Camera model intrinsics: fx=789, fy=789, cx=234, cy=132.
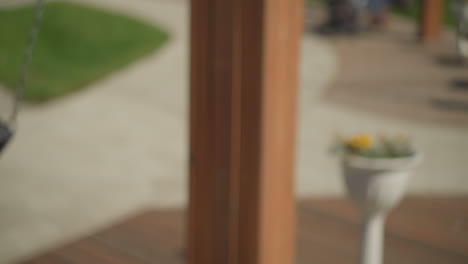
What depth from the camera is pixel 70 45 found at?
11.2 metres

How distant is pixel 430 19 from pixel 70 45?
16.5 feet

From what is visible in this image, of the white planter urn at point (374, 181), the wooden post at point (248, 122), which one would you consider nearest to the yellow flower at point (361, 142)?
the white planter urn at point (374, 181)

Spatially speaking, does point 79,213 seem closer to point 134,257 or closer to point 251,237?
point 134,257

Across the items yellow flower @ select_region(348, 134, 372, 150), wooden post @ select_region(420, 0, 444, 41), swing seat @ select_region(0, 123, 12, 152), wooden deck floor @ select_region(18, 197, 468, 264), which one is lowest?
wooden deck floor @ select_region(18, 197, 468, 264)

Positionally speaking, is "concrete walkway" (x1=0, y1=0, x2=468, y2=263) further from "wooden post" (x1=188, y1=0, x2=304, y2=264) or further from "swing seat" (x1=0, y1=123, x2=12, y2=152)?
"wooden post" (x1=188, y1=0, x2=304, y2=264)

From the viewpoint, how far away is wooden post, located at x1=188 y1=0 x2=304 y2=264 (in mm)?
2826

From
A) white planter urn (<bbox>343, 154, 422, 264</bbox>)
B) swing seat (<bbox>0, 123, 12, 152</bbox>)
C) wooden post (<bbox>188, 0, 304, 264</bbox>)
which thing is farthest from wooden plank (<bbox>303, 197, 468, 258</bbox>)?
swing seat (<bbox>0, 123, 12, 152</bbox>)

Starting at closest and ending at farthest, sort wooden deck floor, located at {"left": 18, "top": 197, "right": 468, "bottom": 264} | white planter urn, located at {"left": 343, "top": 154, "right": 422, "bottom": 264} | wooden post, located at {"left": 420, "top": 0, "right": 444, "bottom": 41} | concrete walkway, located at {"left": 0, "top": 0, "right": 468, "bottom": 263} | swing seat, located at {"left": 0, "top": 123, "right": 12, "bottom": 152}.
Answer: swing seat, located at {"left": 0, "top": 123, "right": 12, "bottom": 152} → white planter urn, located at {"left": 343, "top": 154, "right": 422, "bottom": 264} → wooden deck floor, located at {"left": 18, "top": 197, "right": 468, "bottom": 264} → concrete walkway, located at {"left": 0, "top": 0, "right": 468, "bottom": 263} → wooden post, located at {"left": 420, "top": 0, "right": 444, "bottom": 41}

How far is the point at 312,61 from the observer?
10.1m

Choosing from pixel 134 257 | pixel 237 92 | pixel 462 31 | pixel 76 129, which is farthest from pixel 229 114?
pixel 76 129

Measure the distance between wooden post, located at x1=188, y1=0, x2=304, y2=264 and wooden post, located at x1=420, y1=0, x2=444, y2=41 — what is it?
8150 millimetres

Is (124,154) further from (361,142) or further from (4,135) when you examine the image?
(4,135)

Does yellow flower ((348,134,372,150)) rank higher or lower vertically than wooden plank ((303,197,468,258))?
higher

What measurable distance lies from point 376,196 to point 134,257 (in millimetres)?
1520
